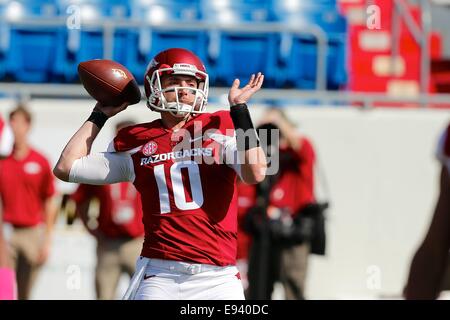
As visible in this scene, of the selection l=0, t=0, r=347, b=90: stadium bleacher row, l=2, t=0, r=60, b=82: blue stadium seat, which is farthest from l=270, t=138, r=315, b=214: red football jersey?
l=2, t=0, r=60, b=82: blue stadium seat

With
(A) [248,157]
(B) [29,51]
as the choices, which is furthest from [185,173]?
(B) [29,51]

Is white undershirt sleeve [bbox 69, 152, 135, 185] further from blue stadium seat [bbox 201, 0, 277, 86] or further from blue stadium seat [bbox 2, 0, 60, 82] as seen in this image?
blue stadium seat [bbox 2, 0, 60, 82]

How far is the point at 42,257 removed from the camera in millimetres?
7914

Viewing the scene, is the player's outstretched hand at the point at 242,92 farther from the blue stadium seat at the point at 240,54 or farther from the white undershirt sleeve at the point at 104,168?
the blue stadium seat at the point at 240,54

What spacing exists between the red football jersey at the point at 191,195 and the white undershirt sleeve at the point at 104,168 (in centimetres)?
9

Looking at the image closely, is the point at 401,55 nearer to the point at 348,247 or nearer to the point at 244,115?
the point at 348,247

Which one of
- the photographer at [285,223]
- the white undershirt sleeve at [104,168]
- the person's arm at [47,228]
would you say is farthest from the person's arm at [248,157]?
the person's arm at [47,228]

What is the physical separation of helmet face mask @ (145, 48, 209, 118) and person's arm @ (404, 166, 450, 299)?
1077 mm

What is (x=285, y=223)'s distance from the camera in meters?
7.73

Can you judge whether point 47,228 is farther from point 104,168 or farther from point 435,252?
point 435,252

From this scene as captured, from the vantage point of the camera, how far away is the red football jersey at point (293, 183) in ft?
25.9

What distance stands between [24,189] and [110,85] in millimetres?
3680

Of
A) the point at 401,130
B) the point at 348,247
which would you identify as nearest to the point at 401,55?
the point at 401,130

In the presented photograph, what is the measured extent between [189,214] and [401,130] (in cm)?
476
